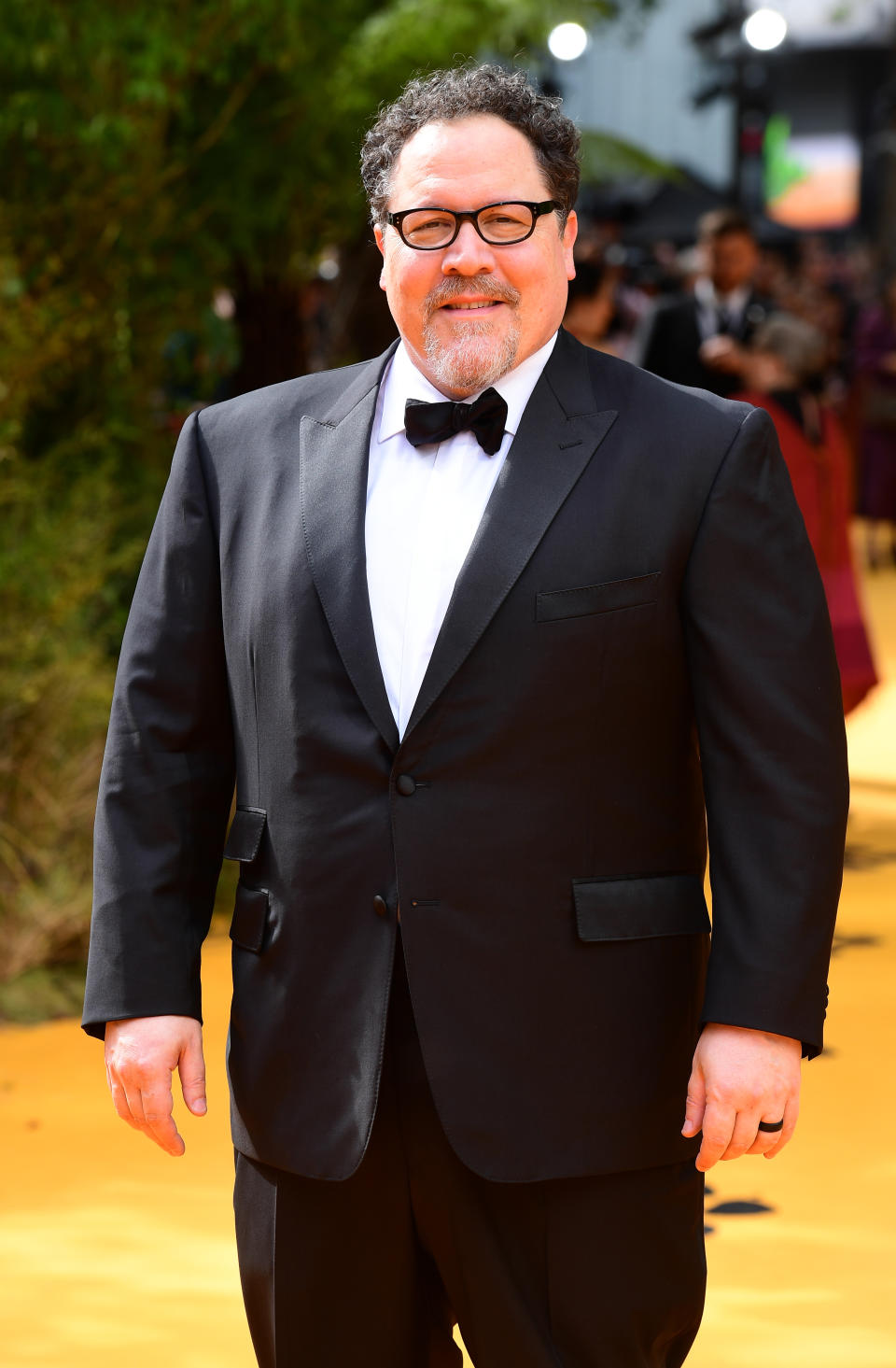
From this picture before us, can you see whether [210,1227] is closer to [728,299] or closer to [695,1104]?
[695,1104]

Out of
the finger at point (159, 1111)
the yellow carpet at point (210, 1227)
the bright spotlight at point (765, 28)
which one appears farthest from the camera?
the bright spotlight at point (765, 28)

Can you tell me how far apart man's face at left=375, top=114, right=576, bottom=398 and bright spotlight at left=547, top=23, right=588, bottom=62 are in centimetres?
635

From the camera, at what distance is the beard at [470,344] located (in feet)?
6.63

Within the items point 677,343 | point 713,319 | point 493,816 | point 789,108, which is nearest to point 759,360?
point 677,343

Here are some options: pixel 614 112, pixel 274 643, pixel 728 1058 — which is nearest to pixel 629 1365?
pixel 728 1058

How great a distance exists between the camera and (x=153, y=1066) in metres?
2.09

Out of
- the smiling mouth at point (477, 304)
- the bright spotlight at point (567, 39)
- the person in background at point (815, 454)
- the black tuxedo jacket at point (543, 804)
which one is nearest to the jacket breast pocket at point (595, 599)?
the black tuxedo jacket at point (543, 804)

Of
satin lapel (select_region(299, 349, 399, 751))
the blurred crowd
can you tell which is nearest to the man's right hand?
satin lapel (select_region(299, 349, 399, 751))

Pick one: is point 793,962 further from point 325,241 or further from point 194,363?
A: point 325,241

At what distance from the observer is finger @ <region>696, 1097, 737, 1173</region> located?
1957 mm

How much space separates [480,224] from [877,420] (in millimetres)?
12638

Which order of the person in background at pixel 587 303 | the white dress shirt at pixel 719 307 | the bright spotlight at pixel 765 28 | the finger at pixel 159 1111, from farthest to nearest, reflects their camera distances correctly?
the bright spotlight at pixel 765 28 → the white dress shirt at pixel 719 307 → the person in background at pixel 587 303 → the finger at pixel 159 1111

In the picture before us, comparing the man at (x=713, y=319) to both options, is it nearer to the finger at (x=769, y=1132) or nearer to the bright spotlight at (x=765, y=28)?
the finger at (x=769, y=1132)

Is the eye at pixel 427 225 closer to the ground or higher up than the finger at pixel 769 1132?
higher up
